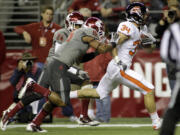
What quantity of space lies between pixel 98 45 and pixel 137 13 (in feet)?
3.39

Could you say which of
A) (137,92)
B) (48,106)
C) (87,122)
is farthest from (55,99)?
(137,92)

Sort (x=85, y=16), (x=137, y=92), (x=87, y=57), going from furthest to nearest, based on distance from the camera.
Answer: (x=137, y=92) < (x=85, y=16) < (x=87, y=57)

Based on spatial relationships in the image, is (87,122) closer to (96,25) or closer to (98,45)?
(96,25)

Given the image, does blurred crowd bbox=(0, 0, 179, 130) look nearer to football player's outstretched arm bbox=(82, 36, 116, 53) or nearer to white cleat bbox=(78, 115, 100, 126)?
football player's outstretched arm bbox=(82, 36, 116, 53)

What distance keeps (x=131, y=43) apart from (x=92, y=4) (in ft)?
14.1

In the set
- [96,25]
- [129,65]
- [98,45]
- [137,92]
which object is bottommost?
[137,92]

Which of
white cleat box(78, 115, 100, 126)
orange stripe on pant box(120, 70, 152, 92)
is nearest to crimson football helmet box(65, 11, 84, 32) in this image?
orange stripe on pant box(120, 70, 152, 92)

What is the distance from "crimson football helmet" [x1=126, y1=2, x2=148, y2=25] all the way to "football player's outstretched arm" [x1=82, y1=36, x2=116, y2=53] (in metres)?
0.72

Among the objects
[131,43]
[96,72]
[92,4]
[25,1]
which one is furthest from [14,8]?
[131,43]

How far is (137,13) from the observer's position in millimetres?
9094

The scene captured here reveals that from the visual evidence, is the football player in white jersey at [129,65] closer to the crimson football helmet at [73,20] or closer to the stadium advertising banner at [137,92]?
the crimson football helmet at [73,20]

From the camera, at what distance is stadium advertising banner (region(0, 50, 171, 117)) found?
12.8 m

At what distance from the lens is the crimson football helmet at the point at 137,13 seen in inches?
357

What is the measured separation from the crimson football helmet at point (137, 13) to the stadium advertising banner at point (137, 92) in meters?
3.67
